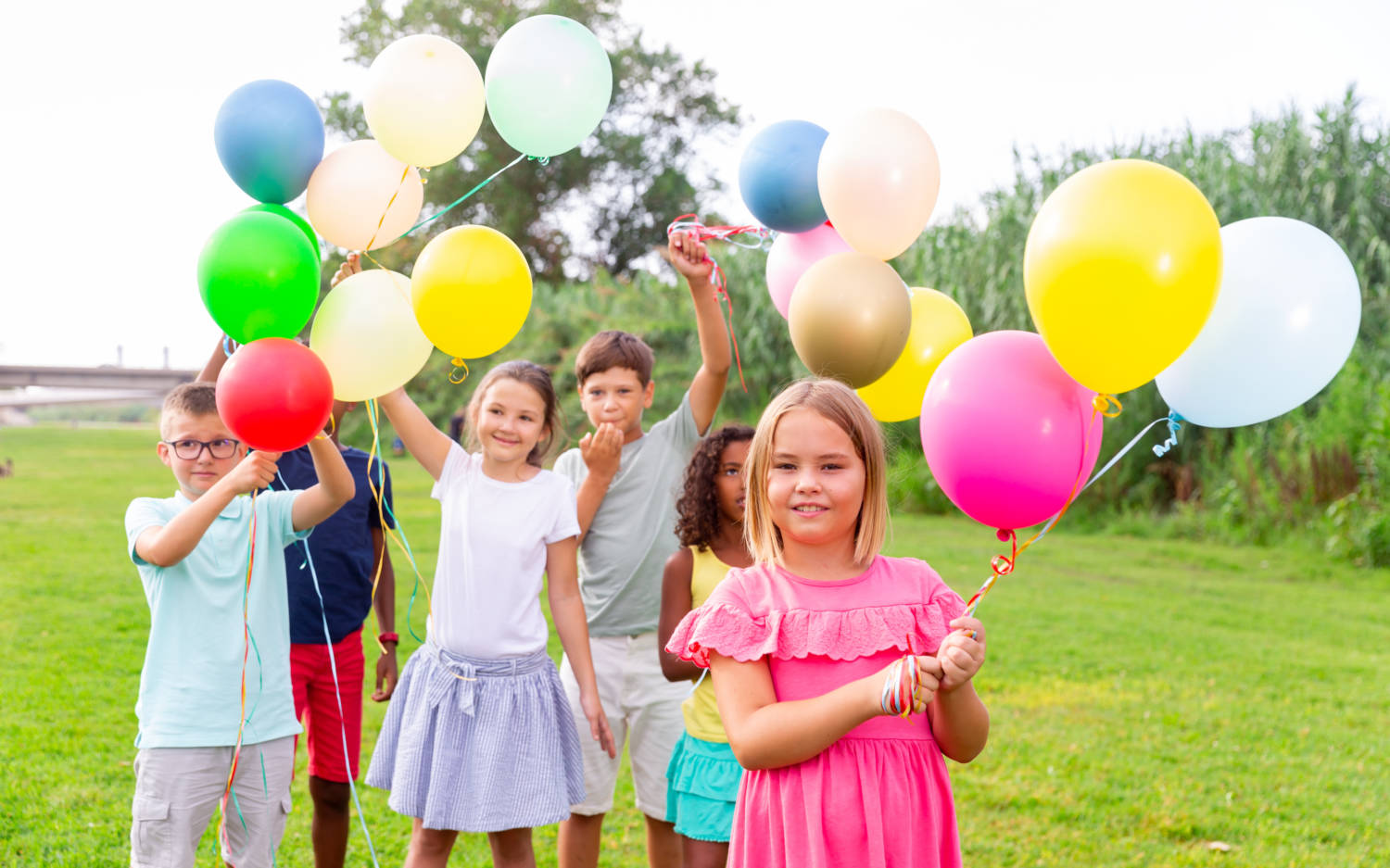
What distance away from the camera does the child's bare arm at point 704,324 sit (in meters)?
2.77

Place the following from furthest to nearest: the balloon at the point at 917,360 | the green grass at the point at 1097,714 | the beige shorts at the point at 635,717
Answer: the green grass at the point at 1097,714, the beige shorts at the point at 635,717, the balloon at the point at 917,360

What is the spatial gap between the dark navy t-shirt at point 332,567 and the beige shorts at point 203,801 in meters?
0.62

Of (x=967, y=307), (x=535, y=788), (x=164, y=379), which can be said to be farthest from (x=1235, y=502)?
(x=164, y=379)

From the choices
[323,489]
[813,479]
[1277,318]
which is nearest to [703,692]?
[813,479]

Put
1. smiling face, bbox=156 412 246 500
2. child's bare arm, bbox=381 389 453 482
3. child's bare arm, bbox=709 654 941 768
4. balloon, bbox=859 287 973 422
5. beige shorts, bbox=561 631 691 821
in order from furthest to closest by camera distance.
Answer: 1. beige shorts, bbox=561 631 691 821
2. child's bare arm, bbox=381 389 453 482
3. balloon, bbox=859 287 973 422
4. smiling face, bbox=156 412 246 500
5. child's bare arm, bbox=709 654 941 768

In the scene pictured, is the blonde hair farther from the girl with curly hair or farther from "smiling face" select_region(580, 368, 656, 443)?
"smiling face" select_region(580, 368, 656, 443)

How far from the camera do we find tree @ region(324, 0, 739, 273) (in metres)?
28.7

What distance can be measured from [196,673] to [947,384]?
1770 millimetres

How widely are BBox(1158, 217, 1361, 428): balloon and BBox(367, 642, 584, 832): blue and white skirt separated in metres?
1.63

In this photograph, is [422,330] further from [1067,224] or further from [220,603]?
[1067,224]

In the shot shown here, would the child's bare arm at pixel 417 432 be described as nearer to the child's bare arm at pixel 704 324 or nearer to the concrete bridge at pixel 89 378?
the child's bare arm at pixel 704 324

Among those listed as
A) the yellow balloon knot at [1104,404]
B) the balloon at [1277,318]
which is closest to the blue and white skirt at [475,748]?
the yellow balloon knot at [1104,404]

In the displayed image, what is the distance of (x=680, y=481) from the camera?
122 inches

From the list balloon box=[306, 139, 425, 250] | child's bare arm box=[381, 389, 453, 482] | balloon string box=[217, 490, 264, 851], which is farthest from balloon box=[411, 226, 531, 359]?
balloon string box=[217, 490, 264, 851]
